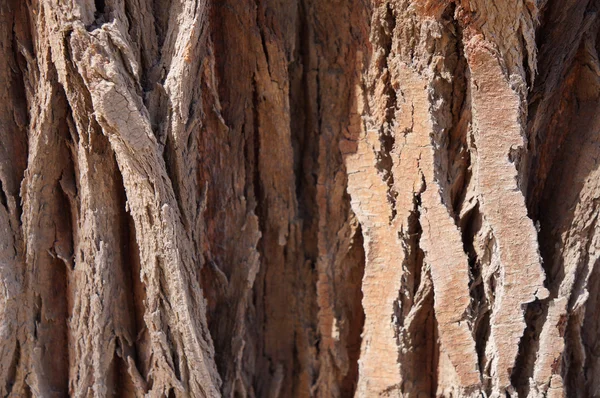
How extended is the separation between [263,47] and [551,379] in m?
1.21

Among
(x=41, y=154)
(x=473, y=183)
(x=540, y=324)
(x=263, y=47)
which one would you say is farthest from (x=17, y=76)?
(x=540, y=324)

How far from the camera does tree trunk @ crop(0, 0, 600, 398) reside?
58.7 inches

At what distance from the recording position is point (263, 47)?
5.43ft

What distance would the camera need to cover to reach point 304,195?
178cm

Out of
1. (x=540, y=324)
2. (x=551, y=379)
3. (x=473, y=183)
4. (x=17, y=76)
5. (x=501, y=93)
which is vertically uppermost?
(x=17, y=76)

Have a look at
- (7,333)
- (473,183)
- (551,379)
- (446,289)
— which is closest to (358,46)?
(473,183)

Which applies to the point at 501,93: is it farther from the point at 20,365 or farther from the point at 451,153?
the point at 20,365

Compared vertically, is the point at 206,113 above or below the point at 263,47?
below

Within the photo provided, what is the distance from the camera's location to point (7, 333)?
61.5 inches

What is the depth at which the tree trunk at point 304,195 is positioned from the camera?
1491mm

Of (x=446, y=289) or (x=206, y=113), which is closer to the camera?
(x=446, y=289)

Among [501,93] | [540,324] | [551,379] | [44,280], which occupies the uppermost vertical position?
[501,93]

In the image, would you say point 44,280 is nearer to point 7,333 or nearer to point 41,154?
point 7,333

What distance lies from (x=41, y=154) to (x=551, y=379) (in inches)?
58.6
